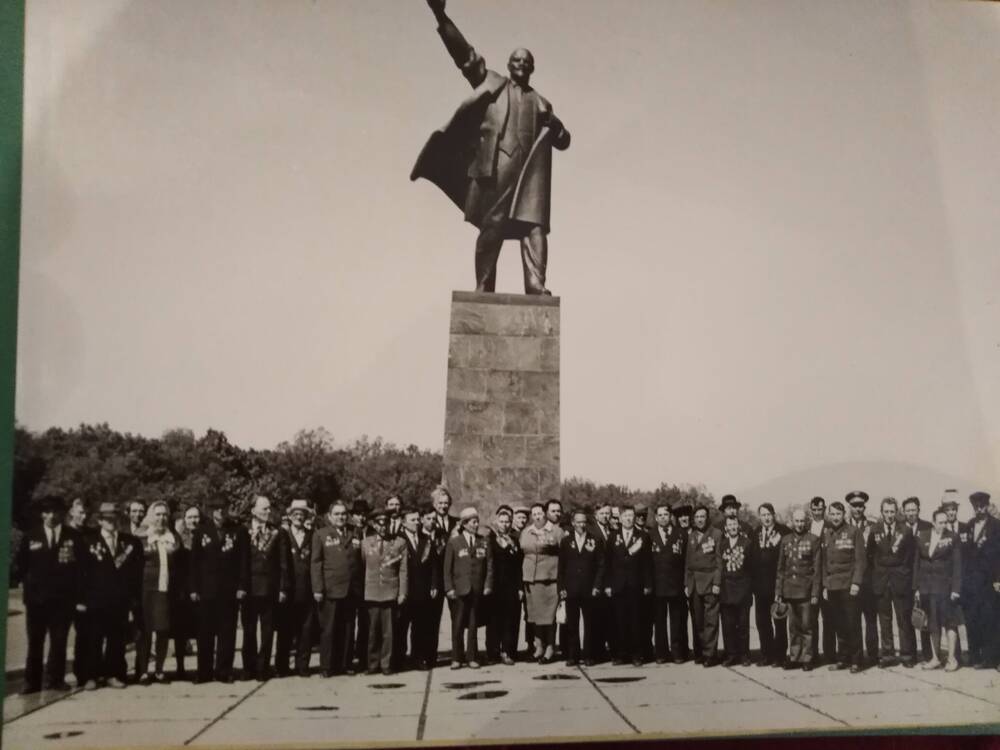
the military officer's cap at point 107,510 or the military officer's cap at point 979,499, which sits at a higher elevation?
the military officer's cap at point 107,510

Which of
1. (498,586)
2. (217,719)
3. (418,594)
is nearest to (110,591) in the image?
(217,719)

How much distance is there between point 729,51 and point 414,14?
2.02m

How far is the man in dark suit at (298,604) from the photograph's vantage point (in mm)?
4277

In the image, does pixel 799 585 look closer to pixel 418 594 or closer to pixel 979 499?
pixel 979 499

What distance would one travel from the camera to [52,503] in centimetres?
415

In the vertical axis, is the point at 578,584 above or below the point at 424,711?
above

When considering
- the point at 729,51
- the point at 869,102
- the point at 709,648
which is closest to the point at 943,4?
the point at 869,102

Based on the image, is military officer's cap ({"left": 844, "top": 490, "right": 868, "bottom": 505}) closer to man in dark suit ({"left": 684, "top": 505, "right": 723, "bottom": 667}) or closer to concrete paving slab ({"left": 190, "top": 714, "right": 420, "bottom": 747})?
man in dark suit ({"left": 684, "top": 505, "right": 723, "bottom": 667})

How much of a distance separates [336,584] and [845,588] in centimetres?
292

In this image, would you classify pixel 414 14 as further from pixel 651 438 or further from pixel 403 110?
pixel 651 438

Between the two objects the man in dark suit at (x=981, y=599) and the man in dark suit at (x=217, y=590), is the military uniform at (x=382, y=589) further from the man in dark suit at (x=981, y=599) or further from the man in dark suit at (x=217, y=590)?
the man in dark suit at (x=981, y=599)

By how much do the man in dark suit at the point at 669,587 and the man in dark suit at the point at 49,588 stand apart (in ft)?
10.1

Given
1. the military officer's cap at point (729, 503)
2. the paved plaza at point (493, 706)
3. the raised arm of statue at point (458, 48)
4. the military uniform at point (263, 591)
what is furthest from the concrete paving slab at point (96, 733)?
the raised arm of statue at point (458, 48)

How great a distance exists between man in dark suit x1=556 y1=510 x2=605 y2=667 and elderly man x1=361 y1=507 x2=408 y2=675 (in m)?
0.89
